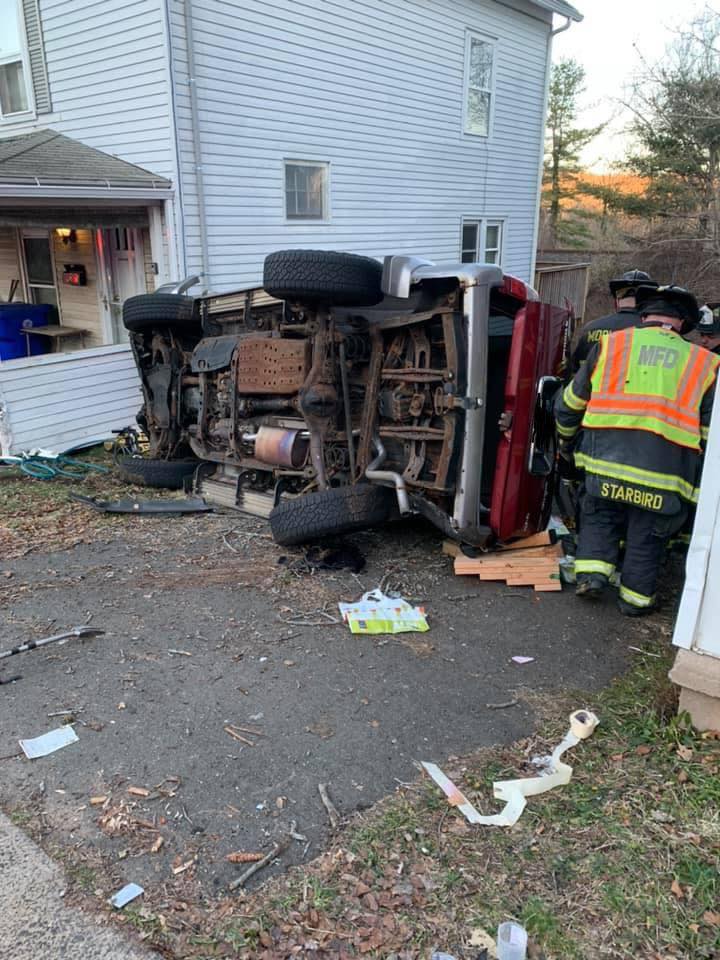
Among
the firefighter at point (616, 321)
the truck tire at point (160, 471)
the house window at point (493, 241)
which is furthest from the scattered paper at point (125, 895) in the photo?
the house window at point (493, 241)

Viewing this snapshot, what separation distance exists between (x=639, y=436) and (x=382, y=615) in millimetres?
1698

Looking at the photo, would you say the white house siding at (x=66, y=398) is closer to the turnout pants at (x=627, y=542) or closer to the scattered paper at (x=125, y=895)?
the turnout pants at (x=627, y=542)

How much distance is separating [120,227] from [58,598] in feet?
19.7

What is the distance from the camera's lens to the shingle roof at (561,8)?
45.4 feet

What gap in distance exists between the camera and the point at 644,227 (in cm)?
2341

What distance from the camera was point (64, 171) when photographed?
25.0 ft

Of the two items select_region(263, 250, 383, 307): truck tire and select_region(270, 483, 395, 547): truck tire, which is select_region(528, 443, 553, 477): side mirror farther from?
select_region(263, 250, 383, 307): truck tire

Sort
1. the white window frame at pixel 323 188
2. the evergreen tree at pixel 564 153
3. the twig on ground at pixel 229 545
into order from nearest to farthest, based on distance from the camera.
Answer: the twig on ground at pixel 229 545 < the white window frame at pixel 323 188 < the evergreen tree at pixel 564 153

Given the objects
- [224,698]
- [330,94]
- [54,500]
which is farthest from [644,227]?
[224,698]

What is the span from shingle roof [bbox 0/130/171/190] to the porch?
0.04 feet

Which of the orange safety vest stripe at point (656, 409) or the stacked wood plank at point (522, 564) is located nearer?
the orange safety vest stripe at point (656, 409)

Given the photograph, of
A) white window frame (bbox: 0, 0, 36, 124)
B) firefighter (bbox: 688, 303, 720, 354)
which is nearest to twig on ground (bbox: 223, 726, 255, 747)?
firefighter (bbox: 688, 303, 720, 354)

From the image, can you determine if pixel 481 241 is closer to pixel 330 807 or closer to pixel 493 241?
pixel 493 241

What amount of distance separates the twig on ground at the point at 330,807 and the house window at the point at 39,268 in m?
9.43
